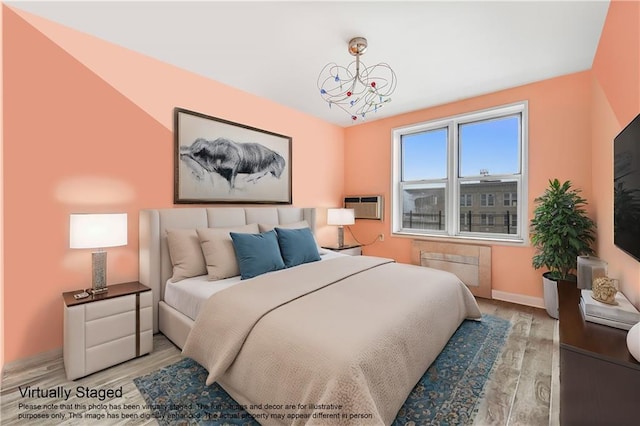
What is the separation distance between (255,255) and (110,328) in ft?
3.80

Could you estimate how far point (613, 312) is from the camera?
1.51 metres

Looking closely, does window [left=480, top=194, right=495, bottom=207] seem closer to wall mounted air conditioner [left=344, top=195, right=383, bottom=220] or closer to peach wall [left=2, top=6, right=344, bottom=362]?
wall mounted air conditioner [left=344, top=195, right=383, bottom=220]

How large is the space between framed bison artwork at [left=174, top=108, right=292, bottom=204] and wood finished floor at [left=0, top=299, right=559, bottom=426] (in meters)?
1.51

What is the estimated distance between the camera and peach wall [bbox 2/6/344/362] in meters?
2.01

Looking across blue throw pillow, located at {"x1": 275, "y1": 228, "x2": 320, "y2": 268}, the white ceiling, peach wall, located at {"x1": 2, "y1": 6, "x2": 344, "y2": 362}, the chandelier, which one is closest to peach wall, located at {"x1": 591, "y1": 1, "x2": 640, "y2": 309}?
the white ceiling

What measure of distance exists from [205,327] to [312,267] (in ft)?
3.51

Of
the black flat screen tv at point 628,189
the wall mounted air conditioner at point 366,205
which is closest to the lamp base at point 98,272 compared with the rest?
the black flat screen tv at point 628,189

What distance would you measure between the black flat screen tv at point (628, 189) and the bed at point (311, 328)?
110 centimetres

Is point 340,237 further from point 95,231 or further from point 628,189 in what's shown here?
point 628,189

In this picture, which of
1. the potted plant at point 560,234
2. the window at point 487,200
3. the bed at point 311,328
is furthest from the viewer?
the window at point 487,200

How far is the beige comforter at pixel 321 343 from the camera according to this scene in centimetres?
124

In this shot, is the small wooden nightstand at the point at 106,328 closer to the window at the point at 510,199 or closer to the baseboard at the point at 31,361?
the baseboard at the point at 31,361

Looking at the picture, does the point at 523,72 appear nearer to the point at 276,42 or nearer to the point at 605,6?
the point at 605,6

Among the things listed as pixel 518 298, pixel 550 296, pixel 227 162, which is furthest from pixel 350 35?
pixel 518 298
